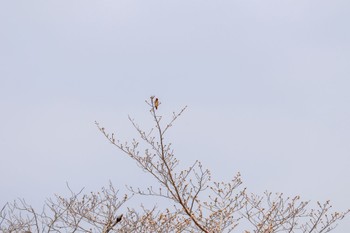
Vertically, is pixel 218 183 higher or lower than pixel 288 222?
higher

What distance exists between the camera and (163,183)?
8375 mm

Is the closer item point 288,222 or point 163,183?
point 163,183

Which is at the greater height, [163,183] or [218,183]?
[218,183]

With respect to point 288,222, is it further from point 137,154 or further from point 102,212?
point 102,212

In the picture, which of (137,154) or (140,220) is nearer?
(137,154)

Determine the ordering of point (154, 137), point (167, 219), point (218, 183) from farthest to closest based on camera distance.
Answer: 1. point (167, 219)
2. point (218, 183)
3. point (154, 137)

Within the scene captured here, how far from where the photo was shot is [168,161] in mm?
8367

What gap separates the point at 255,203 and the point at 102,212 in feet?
13.7

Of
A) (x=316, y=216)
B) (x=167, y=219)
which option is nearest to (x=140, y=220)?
(x=167, y=219)

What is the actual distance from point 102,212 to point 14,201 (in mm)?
2791

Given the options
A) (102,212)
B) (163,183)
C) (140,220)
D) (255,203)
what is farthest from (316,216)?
(102,212)

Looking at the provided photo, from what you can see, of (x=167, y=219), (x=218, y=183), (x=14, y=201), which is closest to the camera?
(x=14, y=201)

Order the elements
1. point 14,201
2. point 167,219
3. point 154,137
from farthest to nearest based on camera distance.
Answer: point 167,219 < point 14,201 < point 154,137

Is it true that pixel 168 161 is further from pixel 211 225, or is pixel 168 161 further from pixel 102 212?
pixel 102 212
